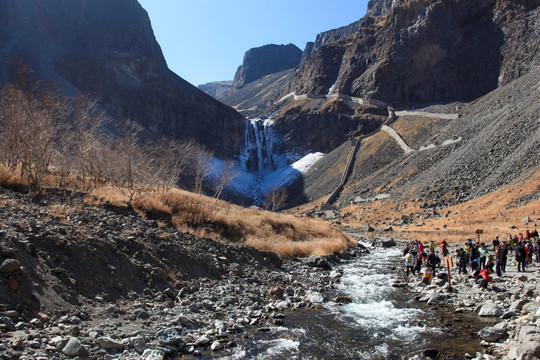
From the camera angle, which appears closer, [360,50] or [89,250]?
[89,250]

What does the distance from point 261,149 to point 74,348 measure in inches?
4354

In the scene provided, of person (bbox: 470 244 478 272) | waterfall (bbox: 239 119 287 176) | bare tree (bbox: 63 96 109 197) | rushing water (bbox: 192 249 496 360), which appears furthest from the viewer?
waterfall (bbox: 239 119 287 176)

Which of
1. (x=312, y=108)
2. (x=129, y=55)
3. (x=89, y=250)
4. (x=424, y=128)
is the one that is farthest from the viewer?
(x=312, y=108)

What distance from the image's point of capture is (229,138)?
11494 centimetres

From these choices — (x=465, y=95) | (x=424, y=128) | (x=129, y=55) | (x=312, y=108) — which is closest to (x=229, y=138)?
(x=312, y=108)

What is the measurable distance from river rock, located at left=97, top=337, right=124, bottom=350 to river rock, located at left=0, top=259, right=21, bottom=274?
9.18 ft

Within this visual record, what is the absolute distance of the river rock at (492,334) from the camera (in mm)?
10438

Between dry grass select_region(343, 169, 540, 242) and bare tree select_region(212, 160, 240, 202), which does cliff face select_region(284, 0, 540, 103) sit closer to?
bare tree select_region(212, 160, 240, 202)

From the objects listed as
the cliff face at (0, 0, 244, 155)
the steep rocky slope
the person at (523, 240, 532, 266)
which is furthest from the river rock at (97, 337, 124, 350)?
the cliff face at (0, 0, 244, 155)

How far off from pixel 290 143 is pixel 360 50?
40.3m

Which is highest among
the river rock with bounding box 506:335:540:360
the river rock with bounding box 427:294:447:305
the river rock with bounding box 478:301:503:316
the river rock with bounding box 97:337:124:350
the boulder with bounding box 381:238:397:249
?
the river rock with bounding box 506:335:540:360

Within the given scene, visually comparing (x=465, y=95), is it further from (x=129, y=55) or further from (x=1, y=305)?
(x=1, y=305)

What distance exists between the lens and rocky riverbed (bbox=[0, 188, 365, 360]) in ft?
27.6

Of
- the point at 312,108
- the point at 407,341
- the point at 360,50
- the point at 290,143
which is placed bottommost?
the point at 407,341
